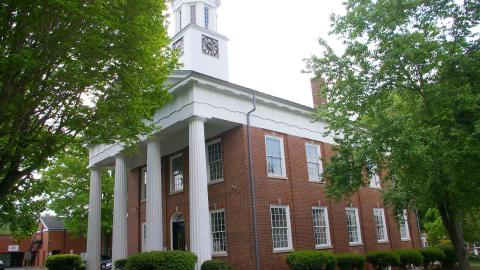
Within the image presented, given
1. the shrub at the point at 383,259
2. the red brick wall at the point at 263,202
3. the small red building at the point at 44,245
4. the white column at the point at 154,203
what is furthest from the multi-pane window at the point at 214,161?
the small red building at the point at 44,245

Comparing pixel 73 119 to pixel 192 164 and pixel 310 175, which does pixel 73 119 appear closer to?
pixel 192 164

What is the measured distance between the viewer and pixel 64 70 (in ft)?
38.0

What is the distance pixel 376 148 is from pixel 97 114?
9367 millimetres

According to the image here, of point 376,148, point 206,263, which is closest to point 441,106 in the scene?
point 376,148

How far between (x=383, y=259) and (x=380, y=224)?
489 centimetres

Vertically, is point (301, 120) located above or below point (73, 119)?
above

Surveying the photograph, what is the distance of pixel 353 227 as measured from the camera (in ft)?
81.7

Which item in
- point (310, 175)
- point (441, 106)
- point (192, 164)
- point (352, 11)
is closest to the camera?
point (441, 106)

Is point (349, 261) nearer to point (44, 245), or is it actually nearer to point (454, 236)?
point (454, 236)

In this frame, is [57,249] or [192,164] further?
[57,249]

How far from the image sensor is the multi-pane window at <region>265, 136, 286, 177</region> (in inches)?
835

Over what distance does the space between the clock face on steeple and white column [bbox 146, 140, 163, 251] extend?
6.39 meters

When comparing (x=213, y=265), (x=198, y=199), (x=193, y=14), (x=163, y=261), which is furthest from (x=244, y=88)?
(x=163, y=261)

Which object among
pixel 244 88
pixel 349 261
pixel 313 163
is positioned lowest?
pixel 349 261
